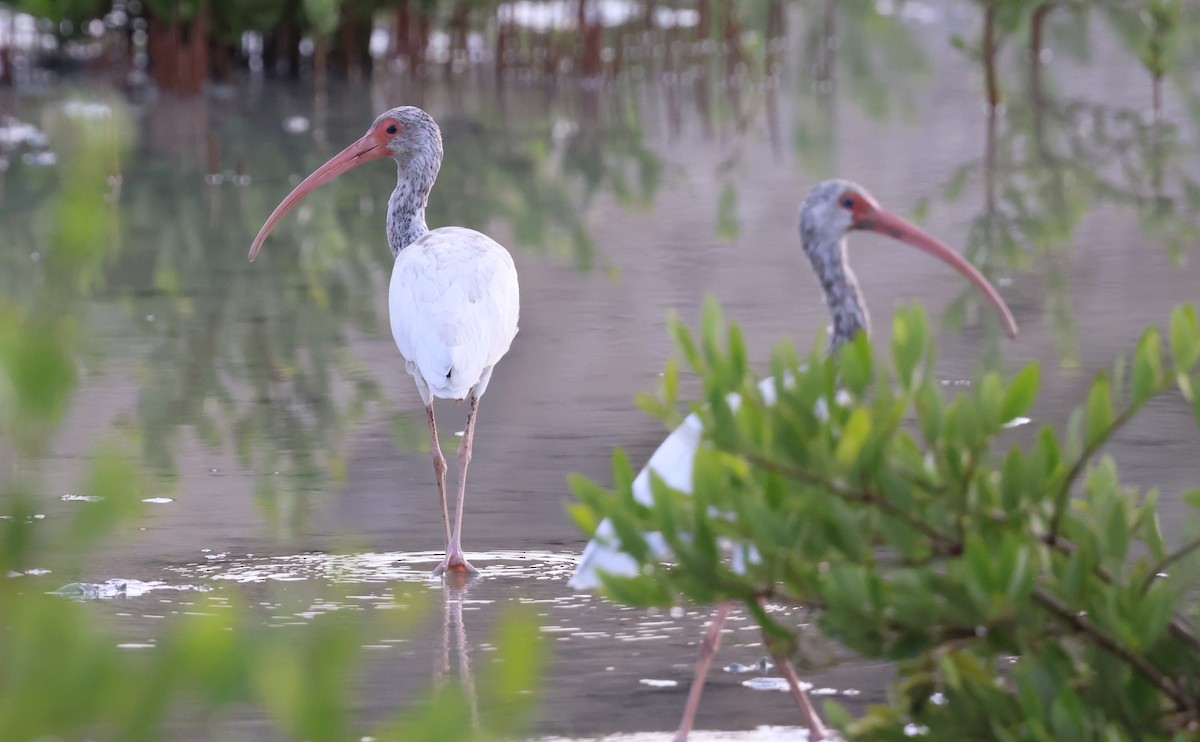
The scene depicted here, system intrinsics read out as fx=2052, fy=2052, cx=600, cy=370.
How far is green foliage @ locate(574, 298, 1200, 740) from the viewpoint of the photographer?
2.85m

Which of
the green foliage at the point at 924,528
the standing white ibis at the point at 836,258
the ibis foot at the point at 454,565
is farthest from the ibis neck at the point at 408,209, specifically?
the green foliage at the point at 924,528

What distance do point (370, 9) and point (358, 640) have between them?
22343mm

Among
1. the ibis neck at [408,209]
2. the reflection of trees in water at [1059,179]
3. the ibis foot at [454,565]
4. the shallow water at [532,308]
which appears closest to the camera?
the shallow water at [532,308]

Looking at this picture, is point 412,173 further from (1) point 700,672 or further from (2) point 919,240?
(1) point 700,672

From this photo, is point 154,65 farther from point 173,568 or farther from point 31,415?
point 31,415

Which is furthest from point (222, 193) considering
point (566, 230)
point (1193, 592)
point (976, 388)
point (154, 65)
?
point (976, 388)

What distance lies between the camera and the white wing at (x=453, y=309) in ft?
18.6

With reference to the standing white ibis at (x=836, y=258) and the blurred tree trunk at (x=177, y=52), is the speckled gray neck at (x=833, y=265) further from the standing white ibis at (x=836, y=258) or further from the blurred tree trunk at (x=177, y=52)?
the blurred tree trunk at (x=177, y=52)

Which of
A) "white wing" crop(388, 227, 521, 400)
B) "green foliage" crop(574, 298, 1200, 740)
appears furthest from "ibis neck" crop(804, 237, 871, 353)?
"green foliage" crop(574, 298, 1200, 740)

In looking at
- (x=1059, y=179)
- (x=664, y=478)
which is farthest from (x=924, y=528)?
(x=1059, y=179)

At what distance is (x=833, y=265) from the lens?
188 inches

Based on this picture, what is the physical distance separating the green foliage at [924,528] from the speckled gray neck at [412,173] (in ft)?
12.5

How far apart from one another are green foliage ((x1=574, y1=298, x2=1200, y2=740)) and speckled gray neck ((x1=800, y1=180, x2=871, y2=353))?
1.66 metres

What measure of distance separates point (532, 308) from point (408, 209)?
3.43m
